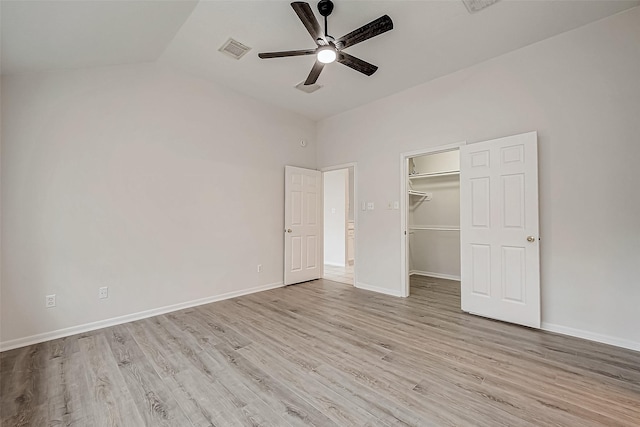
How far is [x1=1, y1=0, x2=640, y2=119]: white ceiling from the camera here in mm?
2273

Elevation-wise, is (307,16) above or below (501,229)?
above

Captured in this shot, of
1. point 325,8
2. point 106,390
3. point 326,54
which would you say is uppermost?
point 325,8

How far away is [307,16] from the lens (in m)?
2.10

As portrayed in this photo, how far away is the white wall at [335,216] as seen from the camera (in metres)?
6.88

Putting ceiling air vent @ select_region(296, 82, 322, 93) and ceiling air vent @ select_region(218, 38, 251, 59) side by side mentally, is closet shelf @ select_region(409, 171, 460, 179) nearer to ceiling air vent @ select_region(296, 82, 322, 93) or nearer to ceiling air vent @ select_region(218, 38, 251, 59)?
ceiling air vent @ select_region(296, 82, 322, 93)

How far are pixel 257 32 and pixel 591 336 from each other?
14.7 feet

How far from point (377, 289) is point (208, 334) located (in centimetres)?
258

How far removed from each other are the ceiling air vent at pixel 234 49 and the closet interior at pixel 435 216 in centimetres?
347

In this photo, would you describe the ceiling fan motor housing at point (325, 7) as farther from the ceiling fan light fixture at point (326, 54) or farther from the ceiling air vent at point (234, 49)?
the ceiling air vent at point (234, 49)

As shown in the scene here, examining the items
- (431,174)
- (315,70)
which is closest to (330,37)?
(315,70)

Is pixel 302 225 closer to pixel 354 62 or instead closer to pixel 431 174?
pixel 431 174

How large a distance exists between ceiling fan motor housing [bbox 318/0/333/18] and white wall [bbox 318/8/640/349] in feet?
6.69

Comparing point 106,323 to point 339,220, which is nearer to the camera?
point 106,323

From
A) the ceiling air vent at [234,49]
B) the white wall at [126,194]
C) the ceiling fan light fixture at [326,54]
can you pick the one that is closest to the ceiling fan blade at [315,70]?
the ceiling fan light fixture at [326,54]
